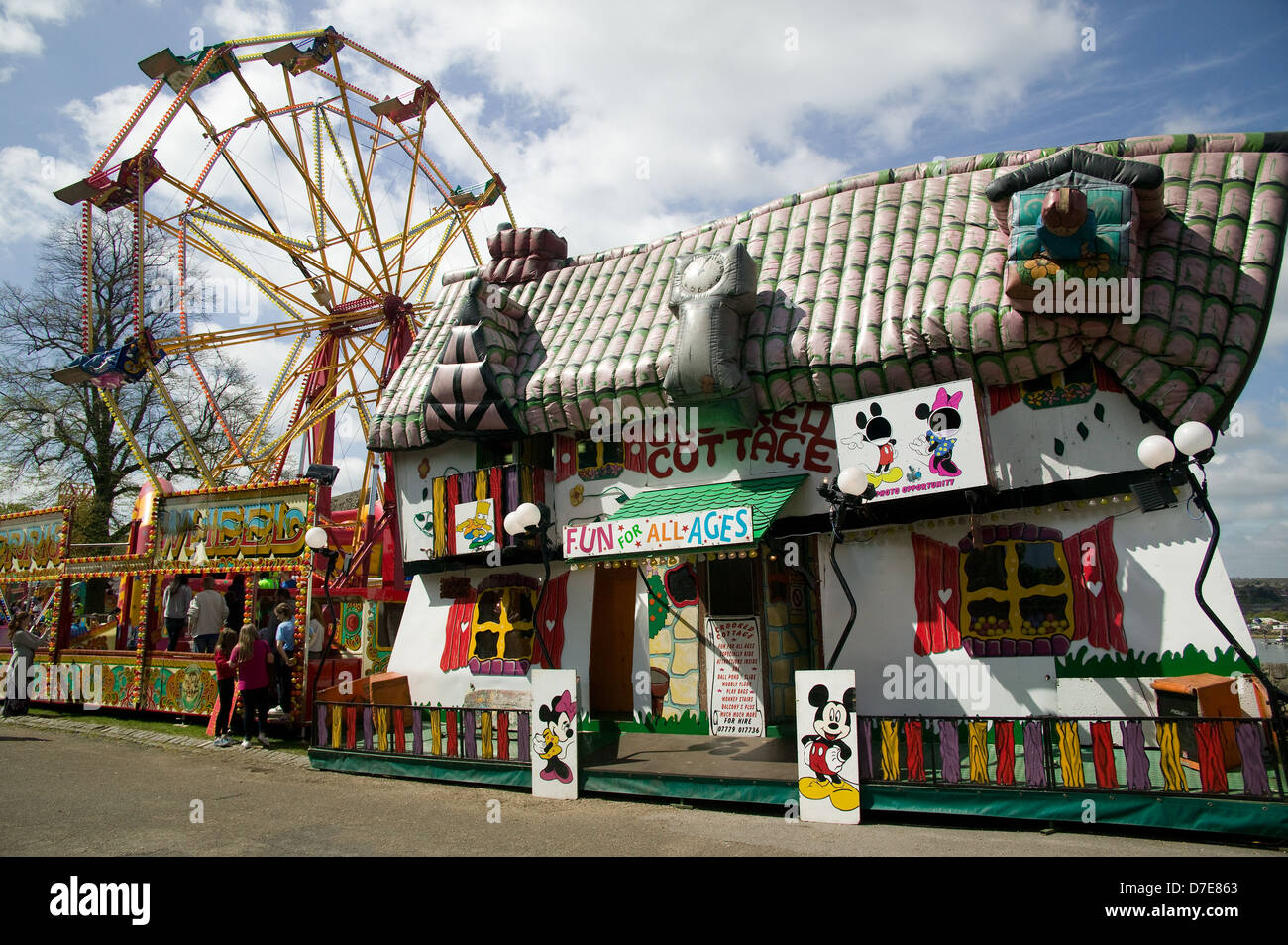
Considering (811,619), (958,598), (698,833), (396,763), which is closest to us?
(698,833)

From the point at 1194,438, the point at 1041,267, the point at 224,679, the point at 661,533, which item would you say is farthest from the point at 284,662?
the point at 1194,438

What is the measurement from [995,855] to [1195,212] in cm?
668

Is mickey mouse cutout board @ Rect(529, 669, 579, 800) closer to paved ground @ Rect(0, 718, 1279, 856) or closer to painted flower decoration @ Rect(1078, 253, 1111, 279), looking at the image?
paved ground @ Rect(0, 718, 1279, 856)

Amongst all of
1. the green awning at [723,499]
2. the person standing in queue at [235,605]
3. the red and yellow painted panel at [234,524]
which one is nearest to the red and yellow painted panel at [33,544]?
the person standing in queue at [235,605]

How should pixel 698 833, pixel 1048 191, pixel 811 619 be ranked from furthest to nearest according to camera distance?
pixel 811 619 → pixel 1048 191 → pixel 698 833

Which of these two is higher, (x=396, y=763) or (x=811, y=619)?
(x=811, y=619)

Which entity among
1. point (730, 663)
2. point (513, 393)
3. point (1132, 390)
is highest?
point (513, 393)

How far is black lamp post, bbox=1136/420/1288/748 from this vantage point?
6.73 metres

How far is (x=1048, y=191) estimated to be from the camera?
819 centimetres

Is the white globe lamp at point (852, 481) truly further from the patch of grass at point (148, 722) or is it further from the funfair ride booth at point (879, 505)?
the patch of grass at point (148, 722)

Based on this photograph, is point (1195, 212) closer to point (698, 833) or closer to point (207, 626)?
point (698, 833)

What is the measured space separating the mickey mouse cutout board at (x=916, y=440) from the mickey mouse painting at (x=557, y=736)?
394 centimetres

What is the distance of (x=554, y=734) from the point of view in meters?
8.89
